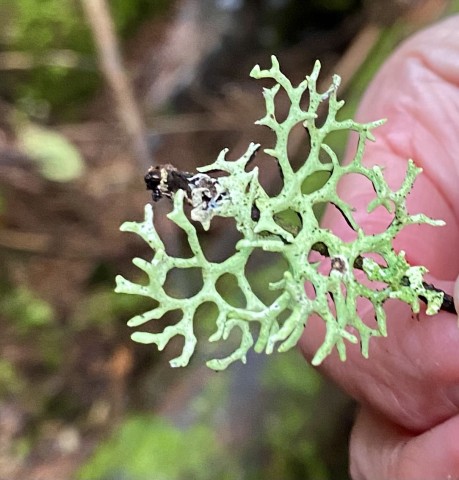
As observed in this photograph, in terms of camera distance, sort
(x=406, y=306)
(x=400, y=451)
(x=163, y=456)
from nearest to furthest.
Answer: (x=406, y=306)
(x=400, y=451)
(x=163, y=456)

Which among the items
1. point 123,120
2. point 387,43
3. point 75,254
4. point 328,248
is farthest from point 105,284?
point 328,248

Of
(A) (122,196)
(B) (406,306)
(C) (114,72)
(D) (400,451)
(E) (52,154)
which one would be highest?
(C) (114,72)

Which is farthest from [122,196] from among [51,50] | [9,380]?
[9,380]

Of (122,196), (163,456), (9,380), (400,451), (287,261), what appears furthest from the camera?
(122,196)

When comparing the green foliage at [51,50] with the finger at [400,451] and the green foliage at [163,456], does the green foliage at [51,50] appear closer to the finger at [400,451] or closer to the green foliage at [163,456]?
the green foliage at [163,456]

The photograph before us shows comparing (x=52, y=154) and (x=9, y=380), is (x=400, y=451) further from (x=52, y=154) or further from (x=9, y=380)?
(x=52, y=154)

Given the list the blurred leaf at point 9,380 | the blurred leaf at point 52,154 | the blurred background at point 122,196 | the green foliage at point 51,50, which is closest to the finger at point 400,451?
the blurred background at point 122,196

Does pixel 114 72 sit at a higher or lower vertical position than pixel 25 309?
higher

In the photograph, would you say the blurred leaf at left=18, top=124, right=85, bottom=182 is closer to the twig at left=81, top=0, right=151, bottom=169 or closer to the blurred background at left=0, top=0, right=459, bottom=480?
the blurred background at left=0, top=0, right=459, bottom=480
